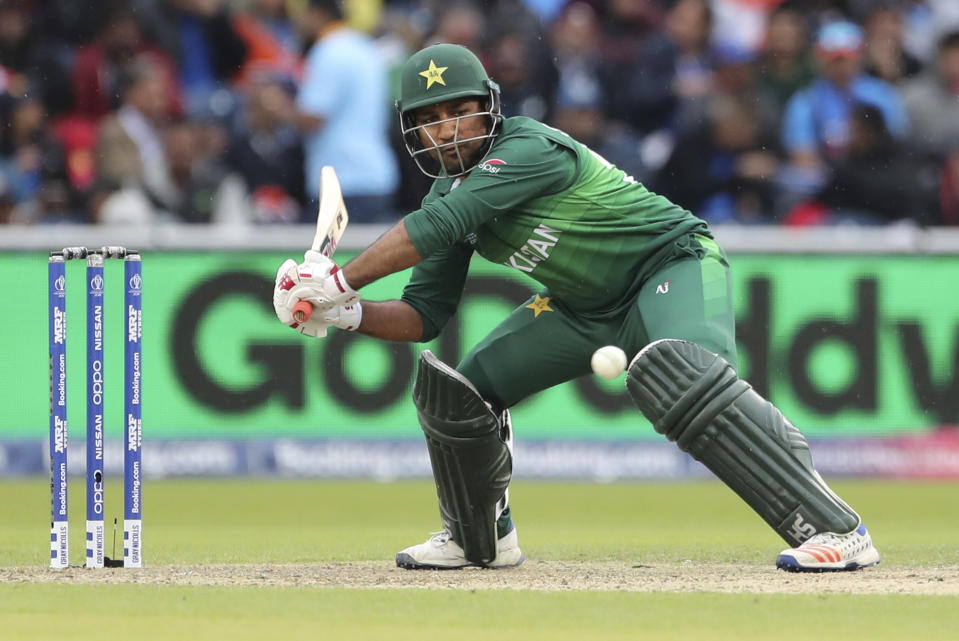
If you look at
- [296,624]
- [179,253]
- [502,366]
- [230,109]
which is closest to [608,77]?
[230,109]

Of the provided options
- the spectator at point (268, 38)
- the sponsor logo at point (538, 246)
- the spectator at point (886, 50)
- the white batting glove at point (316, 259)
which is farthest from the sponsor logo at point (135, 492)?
the spectator at point (886, 50)

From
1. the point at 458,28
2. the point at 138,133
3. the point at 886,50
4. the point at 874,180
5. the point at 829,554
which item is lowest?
the point at 829,554

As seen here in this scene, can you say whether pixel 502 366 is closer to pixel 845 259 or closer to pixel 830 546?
pixel 830 546

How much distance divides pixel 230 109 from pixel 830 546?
8.39 m

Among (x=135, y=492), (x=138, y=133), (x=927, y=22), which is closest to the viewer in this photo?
(x=135, y=492)

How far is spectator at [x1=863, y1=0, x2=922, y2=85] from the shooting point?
12767mm

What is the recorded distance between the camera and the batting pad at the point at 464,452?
6.26 meters

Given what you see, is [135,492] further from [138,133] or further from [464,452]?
[138,133]

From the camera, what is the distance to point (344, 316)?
6133mm

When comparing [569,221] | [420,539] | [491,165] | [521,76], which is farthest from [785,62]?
[491,165]

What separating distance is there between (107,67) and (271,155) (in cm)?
173

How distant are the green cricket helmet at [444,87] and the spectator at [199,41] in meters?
7.56

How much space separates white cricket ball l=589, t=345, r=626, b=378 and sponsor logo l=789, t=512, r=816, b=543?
88 cm

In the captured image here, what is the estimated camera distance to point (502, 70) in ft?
41.4
